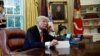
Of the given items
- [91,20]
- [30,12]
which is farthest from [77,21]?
[30,12]

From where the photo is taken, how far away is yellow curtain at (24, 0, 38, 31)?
607 centimetres

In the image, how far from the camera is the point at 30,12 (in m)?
6.10

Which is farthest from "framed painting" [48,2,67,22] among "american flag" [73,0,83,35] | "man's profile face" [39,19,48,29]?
"man's profile face" [39,19,48,29]

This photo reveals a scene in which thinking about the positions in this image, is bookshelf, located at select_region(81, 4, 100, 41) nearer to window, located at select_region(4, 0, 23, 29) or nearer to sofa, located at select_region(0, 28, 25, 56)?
window, located at select_region(4, 0, 23, 29)

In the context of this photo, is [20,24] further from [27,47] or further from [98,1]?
[27,47]

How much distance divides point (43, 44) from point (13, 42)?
0.66m

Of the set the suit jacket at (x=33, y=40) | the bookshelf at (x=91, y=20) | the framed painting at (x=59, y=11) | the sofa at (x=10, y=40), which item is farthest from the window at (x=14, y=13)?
the suit jacket at (x=33, y=40)

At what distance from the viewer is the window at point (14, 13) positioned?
632cm

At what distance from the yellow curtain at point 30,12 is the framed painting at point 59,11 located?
48 cm

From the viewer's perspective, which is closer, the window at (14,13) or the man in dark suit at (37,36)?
the man in dark suit at (37,36)

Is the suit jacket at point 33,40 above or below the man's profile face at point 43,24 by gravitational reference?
below

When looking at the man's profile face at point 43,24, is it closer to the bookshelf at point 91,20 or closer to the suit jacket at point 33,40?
the suit jacket at point 33,40

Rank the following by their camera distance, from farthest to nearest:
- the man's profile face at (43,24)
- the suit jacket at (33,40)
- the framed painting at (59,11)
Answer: the framed painting at (59,11), the man's profile face at (43,24), the suit jacket at (33,40)

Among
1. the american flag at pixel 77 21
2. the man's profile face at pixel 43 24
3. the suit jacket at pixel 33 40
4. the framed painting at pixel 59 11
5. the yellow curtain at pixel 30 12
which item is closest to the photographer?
the suit jacket at pixel 33 40
